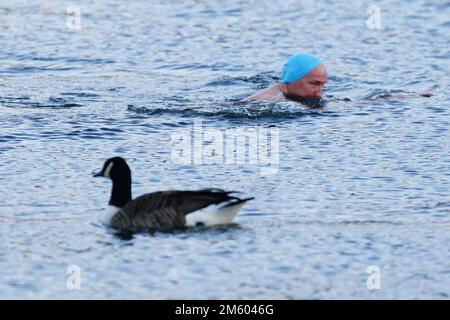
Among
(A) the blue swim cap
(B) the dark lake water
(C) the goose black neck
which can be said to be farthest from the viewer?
(A) the blue swim cap

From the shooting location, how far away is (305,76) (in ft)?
69.1

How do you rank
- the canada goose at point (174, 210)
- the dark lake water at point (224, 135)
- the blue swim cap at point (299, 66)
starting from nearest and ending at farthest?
the dark lake water at point (224, 135) < the canada goose at point (174, 210) < the blue swim cap at point (299, 66)

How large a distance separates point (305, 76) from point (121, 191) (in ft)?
23.2

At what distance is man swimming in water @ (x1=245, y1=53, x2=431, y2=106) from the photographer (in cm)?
2108

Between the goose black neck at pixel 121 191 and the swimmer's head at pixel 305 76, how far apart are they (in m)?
6.95

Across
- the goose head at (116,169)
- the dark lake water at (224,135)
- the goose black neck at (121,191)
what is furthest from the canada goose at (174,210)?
the goose head at (116,169)

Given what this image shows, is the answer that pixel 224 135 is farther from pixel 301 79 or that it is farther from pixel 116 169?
pixel 116 169

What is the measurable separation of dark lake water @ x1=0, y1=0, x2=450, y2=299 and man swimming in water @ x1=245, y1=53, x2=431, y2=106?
30 cm

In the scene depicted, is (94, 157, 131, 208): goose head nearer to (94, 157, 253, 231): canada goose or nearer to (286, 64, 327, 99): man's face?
(94, 157, 253, 231): canada goose

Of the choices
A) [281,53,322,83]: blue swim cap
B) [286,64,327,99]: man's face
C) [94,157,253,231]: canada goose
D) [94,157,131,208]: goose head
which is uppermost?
[281,53,322,83]: blue swim cap

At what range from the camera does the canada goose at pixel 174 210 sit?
46.5ft

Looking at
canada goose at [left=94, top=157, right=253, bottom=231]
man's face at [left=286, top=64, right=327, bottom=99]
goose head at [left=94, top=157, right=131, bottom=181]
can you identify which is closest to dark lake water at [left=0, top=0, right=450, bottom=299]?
canada goose at [left=94, top=157, right=253, bottom=231]

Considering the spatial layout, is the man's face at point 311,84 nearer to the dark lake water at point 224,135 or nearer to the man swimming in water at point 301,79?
the man swimming in water at point 301,79

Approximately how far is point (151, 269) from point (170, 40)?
13196 mm
